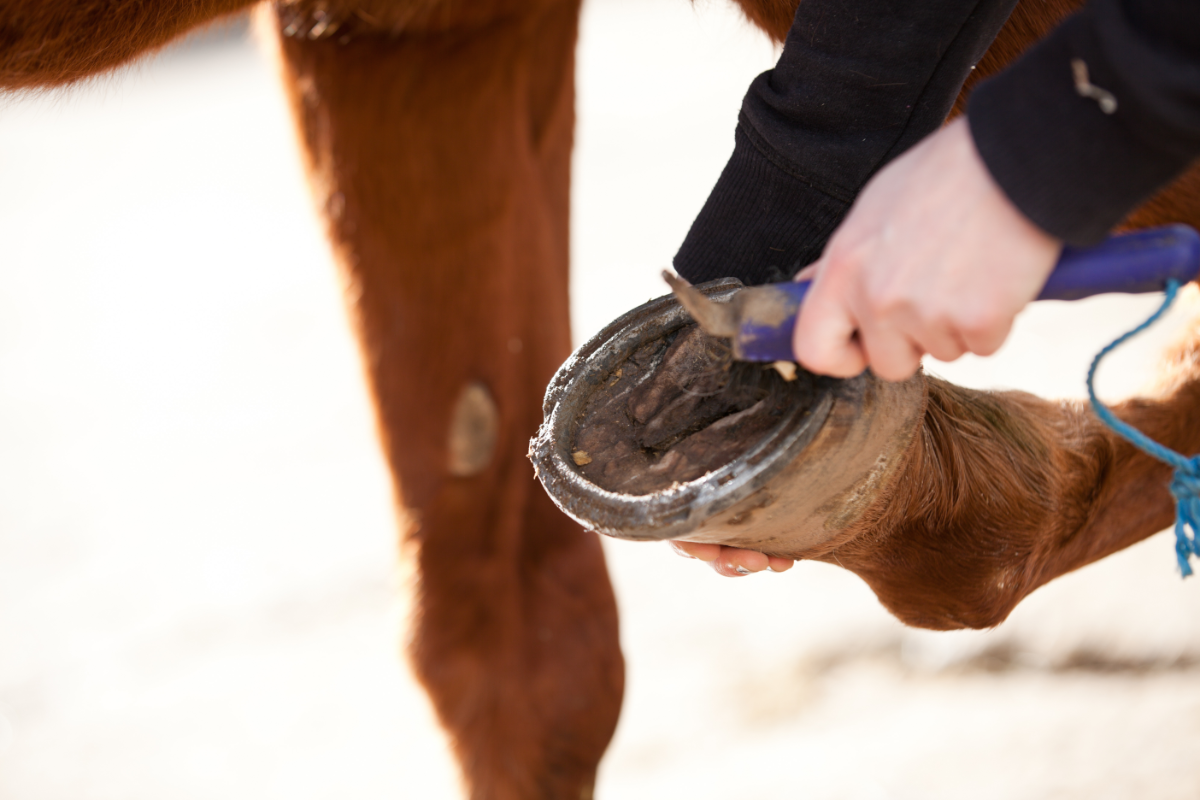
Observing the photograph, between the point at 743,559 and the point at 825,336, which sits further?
the point at 743,559

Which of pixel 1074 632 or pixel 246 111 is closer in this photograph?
pixel 1074 632

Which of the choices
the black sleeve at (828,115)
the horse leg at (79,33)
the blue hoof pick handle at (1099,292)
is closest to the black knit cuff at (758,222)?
the black sleeve at (828,115)

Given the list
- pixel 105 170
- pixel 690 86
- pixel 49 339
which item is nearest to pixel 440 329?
pixel 49 339

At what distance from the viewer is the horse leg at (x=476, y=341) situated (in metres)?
0.81

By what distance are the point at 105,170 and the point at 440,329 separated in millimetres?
3207

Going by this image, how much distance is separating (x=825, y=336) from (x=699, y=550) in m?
0.20

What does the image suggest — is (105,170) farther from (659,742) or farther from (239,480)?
(659,742)

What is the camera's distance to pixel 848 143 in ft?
1.59

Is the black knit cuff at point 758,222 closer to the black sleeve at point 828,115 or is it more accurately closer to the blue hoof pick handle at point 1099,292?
the black sleeve at point 828,115

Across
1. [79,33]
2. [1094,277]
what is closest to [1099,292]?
[1094,277]

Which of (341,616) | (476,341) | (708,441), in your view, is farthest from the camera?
(341,616)

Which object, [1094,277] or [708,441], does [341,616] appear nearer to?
[708,441]

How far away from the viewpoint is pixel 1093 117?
1.09ft

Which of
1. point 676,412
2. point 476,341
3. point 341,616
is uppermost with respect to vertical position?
point 676,412
